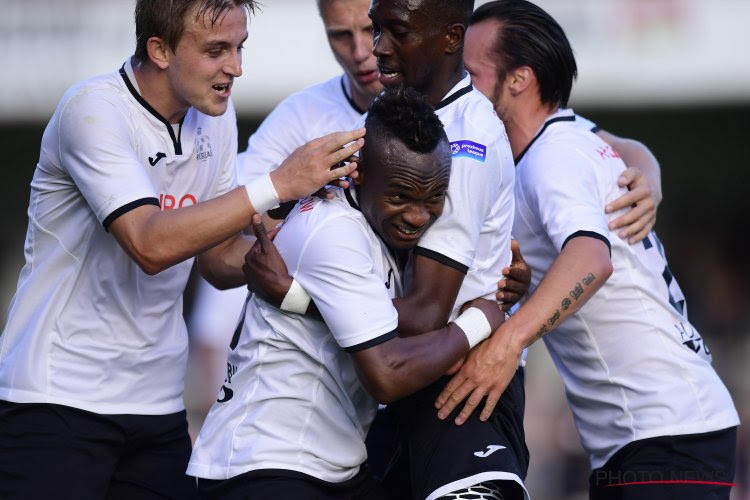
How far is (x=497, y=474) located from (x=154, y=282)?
155 cm

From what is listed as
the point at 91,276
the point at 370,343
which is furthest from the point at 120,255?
the point at 370,343

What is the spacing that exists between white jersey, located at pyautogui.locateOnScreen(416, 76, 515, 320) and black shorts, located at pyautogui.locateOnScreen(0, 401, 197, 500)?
1306mm

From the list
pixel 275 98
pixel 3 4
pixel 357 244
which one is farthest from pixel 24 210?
pixel 357 244

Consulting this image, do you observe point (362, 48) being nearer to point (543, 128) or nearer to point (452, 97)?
point (543, 128)

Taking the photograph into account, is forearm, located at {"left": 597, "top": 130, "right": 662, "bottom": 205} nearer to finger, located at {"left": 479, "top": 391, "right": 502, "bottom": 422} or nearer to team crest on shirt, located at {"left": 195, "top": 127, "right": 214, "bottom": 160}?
finger, located at {"left": 479, "top": 391, "right": 502, "bottom": 422}

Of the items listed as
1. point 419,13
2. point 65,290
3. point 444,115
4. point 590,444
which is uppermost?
point 419,13

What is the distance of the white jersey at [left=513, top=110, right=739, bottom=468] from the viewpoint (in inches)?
176

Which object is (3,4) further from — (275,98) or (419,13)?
(419,13)

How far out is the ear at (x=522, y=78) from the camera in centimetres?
487

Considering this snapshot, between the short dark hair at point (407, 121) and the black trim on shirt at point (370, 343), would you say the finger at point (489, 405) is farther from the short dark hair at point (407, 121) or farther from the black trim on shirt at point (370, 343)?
the short dark hair at point (407, 121)

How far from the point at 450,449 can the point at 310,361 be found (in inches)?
21.7

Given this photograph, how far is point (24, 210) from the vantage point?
1469 cm

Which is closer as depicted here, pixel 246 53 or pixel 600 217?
pixel 600 217

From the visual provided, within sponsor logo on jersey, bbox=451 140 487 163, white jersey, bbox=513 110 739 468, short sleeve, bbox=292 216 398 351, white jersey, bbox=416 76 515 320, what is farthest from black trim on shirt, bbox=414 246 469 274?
white jersey, bbox=513 110 739 468
